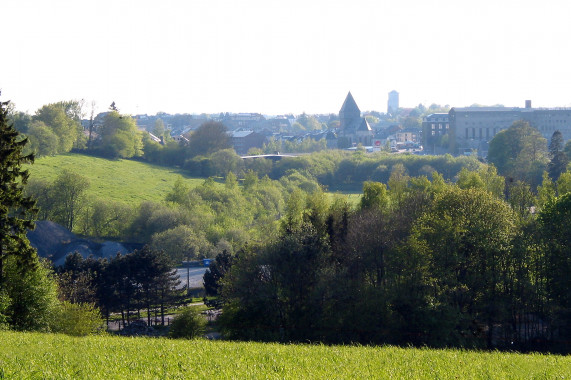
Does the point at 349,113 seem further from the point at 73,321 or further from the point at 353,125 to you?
the point at 73,321

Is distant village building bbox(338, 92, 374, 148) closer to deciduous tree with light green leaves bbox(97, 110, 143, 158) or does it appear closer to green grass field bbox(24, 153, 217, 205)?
deciduous tree with light green leaves bbox(97, 110, 143, 158)

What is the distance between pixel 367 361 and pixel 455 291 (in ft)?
37.0

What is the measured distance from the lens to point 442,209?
29188mm

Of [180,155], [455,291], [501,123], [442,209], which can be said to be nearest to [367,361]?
[455,291]

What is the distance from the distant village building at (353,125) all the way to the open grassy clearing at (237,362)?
128 m

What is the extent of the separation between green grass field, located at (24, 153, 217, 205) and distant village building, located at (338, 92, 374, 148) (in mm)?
66969

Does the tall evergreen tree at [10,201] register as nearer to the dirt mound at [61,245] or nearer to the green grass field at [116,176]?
the dirt mound at [61,245]

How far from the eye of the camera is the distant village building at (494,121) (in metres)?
107

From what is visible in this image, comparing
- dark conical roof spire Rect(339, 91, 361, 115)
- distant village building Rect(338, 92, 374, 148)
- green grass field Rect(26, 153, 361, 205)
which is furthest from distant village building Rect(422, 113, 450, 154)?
dark conical roof spire Rect(339, 91, 361, 115)

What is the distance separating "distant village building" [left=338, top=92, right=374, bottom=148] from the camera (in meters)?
146

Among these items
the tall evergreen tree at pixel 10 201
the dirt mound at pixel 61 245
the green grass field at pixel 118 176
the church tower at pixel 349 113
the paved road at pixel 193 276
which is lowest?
the paved road at pixel 193 276

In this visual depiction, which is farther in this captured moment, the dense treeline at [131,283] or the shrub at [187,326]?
the dense treeline at [131,283]

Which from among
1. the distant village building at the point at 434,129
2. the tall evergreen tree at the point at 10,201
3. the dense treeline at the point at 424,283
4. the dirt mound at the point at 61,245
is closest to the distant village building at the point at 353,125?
the distant village building at the point at 434,129

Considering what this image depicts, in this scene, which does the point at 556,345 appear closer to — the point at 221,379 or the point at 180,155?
the point at 221,379
